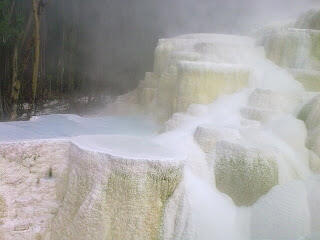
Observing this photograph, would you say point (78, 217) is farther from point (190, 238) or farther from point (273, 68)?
point (273, 68)

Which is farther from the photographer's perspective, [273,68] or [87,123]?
[273,68]

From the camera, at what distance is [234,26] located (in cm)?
872

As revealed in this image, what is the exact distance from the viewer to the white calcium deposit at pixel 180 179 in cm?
307

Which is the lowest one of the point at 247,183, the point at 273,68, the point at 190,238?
the point at 190,238

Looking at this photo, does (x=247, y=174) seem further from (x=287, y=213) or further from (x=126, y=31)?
(x=126, y=31)

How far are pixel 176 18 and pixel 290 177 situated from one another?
663 cm

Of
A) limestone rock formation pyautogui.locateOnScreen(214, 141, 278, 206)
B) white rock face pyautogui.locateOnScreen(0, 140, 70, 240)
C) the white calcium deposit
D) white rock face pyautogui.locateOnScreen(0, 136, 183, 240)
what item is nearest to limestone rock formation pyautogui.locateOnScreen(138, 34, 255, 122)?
the white calcium deposit

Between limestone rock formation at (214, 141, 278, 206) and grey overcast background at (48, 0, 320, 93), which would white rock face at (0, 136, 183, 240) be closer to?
limestone rock formation at (214, 141, 278, 206)

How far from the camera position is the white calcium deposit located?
3.07m

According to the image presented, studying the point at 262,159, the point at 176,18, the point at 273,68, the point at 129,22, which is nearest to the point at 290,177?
the point at 262,159

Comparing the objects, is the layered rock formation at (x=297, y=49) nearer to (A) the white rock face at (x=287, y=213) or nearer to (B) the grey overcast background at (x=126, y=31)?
(A) the white rock face at (x=287, y=213)

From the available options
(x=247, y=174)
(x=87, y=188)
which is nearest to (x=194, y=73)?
(x=247, y=174)

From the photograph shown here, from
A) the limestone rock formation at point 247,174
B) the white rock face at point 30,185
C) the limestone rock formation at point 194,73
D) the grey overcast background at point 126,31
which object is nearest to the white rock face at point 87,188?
the white rock face at point 30,185

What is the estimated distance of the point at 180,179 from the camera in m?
3.16
